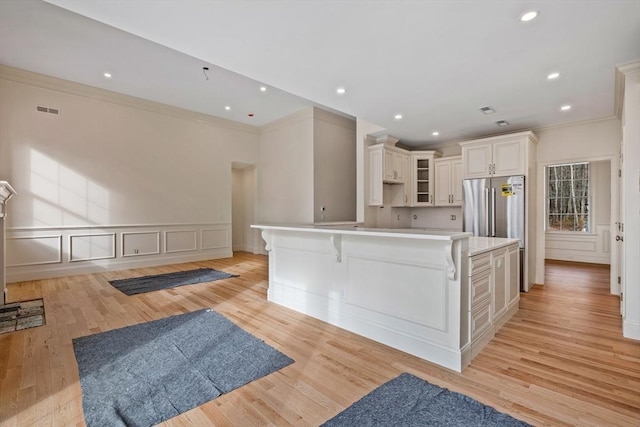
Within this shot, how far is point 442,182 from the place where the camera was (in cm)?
600

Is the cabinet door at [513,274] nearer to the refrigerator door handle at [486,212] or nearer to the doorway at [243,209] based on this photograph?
the refrigerator door handle at [486,212]

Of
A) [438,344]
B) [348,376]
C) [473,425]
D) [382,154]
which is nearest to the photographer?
[473,425]

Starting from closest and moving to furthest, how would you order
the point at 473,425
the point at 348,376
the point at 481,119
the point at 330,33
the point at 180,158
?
the point at 473,425, the point at 348,376, the point at 330,33, the point at 481,119, the point at 180,158

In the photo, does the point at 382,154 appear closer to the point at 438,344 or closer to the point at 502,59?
the point at 502,59

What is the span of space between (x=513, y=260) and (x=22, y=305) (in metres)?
5.92

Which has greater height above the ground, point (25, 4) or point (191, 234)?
point (25, 4)

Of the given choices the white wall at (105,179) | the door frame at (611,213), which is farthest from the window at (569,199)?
the white wall at (105,179)

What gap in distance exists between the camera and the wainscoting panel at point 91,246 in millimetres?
5383

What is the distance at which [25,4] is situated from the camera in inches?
126

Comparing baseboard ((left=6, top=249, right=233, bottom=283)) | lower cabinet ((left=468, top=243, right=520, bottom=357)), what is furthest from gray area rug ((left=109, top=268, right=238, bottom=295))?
lower cabinet ((left=468, top=243, right=520, bottom=357))

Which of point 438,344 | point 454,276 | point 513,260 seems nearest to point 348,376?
point 438,344

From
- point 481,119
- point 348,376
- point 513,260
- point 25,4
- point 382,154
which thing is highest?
point 25,4

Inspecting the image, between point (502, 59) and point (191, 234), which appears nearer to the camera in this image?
point (502, 59)

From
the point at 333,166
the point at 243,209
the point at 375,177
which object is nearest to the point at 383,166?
the point at 375,177
